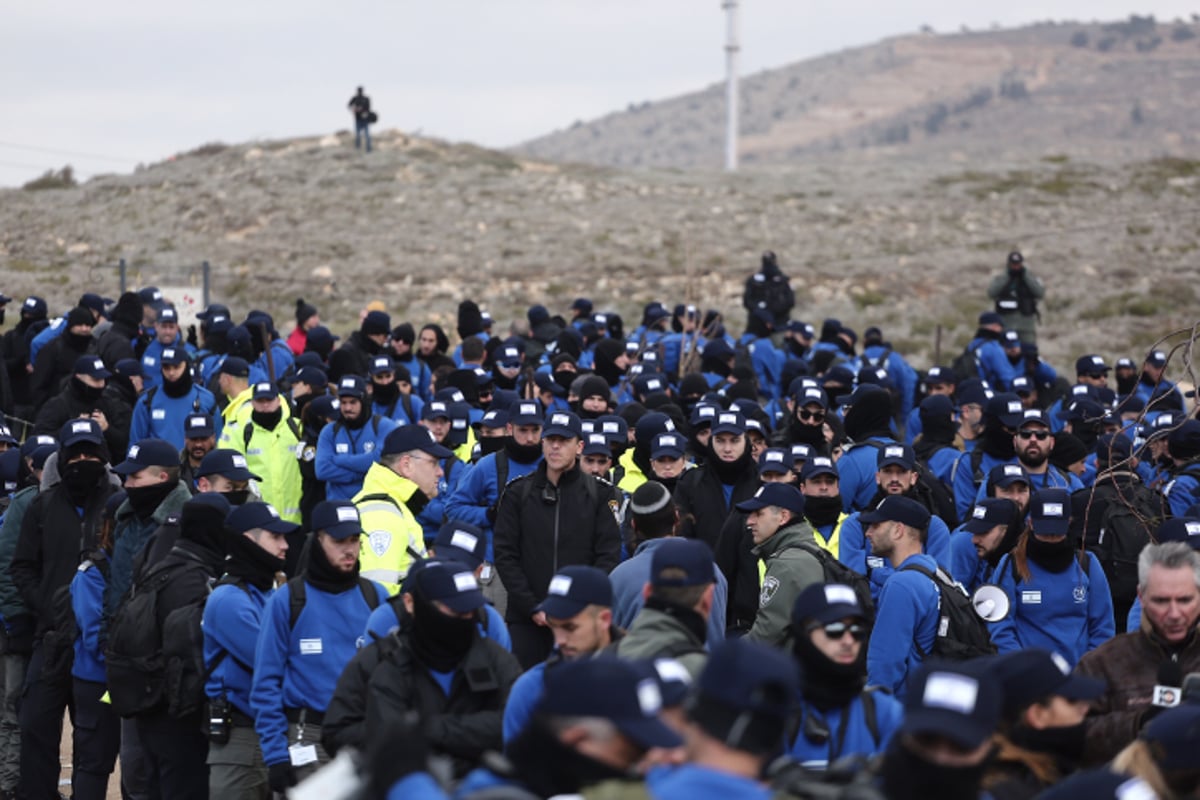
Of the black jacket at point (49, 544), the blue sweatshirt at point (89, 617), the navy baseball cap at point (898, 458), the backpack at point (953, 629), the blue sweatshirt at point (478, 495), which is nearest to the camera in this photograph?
the backpack at point (953, 629)

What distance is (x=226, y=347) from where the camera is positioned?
15523 mm

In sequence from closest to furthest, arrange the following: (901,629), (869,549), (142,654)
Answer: (901,629) < (142,654) < (869,549)

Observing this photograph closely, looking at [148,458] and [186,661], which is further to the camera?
[148,458]

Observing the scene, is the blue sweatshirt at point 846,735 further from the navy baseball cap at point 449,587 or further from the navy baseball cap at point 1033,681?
the navy baseball cap at point 449,587

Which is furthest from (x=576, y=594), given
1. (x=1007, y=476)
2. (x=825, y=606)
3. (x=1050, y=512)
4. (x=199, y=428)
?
(x=199, y=428)

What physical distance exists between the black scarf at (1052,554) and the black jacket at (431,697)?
10.2 feet

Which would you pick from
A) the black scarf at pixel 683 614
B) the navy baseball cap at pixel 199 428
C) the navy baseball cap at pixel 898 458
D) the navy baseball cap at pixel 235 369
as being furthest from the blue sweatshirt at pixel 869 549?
the navy baseball cap at pixel 235 369

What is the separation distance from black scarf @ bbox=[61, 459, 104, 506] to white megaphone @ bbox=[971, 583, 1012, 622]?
5.00 m

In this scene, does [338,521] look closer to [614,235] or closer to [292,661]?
[292,661]

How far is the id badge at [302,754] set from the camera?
6.48 m

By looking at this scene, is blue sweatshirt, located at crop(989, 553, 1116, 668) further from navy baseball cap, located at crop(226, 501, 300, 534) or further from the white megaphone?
navy baseball cap, located at crop(226, 501, 300, 534)

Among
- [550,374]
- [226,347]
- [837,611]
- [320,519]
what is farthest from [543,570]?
[226,347]

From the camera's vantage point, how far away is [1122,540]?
8.98 metres

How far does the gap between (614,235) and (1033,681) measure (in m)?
40.7
